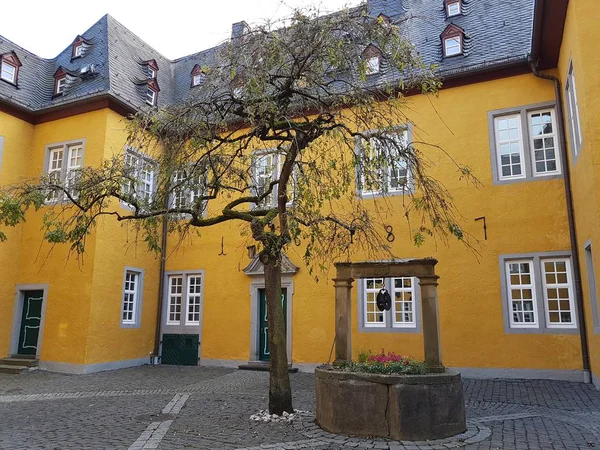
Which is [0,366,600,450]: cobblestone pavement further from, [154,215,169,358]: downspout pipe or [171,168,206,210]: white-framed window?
[171,168,206,210]: white-framed window

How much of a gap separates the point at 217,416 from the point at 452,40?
36.0 ft

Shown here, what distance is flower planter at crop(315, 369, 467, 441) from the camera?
240 inches

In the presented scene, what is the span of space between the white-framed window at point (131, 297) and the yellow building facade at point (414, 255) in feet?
0.14

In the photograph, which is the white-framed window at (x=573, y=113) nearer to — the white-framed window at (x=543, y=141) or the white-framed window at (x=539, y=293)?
the white-framed window at (x=543, y=141)

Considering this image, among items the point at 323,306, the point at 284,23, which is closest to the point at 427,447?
the point at 284,23

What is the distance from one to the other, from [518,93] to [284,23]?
7071mm

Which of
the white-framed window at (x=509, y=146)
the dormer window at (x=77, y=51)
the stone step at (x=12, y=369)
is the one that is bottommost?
the stone step at (x=12, y=369)

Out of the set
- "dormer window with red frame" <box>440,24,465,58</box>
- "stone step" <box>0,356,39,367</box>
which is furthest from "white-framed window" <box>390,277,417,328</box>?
"stone step" <box>0,356,39,367</box>

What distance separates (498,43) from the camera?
41.4ft

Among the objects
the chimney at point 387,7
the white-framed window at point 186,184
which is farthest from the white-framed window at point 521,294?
the chimney at point 387,7

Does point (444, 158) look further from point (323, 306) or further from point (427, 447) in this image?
point (427, 447)

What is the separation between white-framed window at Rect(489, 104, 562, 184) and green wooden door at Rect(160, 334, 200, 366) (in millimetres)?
9278

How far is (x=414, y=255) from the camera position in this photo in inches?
475

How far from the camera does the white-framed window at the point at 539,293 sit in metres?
10.6
